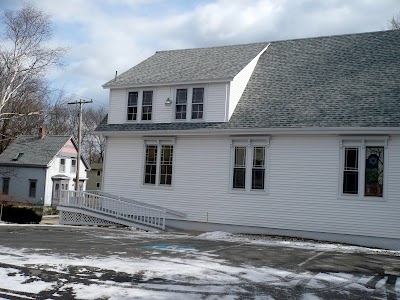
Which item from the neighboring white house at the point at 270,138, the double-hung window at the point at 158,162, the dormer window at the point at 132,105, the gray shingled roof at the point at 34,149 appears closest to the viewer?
the neighboring white house at the point at 270,138

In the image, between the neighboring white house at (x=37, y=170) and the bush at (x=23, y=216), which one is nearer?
the bush at (x=23, y=216)

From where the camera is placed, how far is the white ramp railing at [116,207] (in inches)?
822

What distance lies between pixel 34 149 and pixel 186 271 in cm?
4348

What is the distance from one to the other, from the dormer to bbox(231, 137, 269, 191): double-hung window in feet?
5.03

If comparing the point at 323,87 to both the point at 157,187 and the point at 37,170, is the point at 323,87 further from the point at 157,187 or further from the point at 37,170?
the point at 37,170

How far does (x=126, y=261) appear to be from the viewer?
11016 mm

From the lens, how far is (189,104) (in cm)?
2127

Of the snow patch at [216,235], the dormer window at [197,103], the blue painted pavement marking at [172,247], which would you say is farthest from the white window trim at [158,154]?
the blue painted pavement marking at [172,247]

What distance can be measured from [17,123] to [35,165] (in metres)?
9.96

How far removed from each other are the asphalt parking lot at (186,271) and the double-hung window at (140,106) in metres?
8.54

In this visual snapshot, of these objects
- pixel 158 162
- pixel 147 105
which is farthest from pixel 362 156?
pixel 147 105

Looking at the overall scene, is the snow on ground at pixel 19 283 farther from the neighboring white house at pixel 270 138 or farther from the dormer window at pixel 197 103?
the dormer window at pixel 197 103

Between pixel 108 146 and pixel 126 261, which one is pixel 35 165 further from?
pixel 126 261

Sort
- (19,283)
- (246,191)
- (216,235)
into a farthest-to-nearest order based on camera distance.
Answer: (246,191), (216,235), (19,283)
